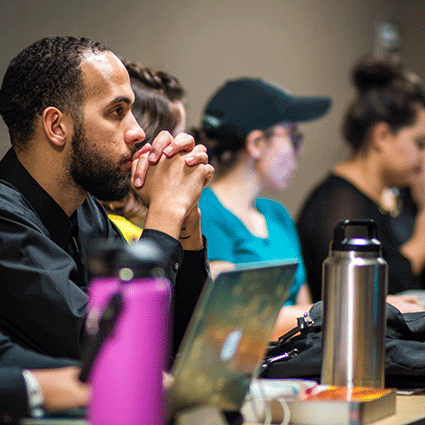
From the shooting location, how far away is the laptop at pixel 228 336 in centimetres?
64

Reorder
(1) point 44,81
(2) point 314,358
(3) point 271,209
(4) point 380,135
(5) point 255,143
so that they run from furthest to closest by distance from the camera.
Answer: (4) point 380,135 → (3) point 271,209 → (5) point 255,143 → (1) point 44,81 → (2) point 314,358

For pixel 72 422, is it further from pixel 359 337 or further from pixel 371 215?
pixel 371 215

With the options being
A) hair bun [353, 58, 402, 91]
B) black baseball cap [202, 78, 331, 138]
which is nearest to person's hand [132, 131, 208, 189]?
black baseball cap [202, 78, 331, 138]

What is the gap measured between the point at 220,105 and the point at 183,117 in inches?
21.8

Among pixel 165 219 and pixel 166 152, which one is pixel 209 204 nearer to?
pixel 166 152

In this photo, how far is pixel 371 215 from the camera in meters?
2.56

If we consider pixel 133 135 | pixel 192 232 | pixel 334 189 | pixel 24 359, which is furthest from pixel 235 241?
pixel 24 359

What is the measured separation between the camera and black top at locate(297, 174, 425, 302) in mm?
2486

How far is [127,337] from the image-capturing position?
0.58 meters

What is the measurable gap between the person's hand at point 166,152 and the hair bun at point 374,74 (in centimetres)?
194

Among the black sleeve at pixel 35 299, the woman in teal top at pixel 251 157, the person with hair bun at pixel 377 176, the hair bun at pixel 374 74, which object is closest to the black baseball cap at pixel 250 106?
the woman in teal top at pixel 251 157

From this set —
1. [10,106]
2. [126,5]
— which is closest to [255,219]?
[126,5]

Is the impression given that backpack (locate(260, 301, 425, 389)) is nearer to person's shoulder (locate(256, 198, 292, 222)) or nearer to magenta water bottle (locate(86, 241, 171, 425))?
magenta water bottle (locate(86, 241, 171, 425))

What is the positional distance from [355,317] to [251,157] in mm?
1435
